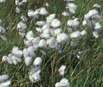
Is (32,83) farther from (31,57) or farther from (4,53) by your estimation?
(4,53)

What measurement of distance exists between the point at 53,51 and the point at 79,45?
0.59ft

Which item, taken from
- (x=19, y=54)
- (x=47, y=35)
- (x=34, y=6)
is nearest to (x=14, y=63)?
(x=19, y=54)

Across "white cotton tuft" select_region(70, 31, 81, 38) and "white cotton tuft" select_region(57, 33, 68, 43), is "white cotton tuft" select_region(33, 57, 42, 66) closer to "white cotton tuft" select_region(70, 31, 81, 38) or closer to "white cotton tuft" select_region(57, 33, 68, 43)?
"white cotton tuft" select_region(57, 33, 68, 43)

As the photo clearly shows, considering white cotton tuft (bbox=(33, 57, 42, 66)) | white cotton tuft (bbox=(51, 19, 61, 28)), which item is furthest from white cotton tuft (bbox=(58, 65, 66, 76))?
white cotton tuft (bbox=(51, 19, 61, 28))

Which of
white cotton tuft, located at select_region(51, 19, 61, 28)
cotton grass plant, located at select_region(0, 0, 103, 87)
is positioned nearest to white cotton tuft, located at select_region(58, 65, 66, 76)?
cotton grass plant, located at select_region(0, 0, 103, 87)

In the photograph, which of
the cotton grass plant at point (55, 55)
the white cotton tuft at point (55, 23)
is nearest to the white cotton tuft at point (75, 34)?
the cotton grass plant at point (55, 55)

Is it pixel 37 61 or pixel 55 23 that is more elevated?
pixel 55 23

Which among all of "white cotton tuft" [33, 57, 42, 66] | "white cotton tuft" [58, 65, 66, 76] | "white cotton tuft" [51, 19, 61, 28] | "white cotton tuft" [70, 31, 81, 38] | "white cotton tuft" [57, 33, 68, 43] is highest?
"white cotton tuft" [51, 19, 61, 28]

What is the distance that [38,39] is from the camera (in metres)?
2.91

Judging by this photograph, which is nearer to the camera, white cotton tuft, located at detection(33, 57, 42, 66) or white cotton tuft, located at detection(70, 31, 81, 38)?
white cotton tuft, located at detection(33, 57, 42, 66)

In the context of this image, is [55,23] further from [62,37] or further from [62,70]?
[62,70]

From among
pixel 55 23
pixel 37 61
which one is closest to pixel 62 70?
pixel 37 61

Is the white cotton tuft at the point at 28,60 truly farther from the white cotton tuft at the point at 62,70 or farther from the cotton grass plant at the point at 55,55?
the white cotton tuft at the point at 62,70

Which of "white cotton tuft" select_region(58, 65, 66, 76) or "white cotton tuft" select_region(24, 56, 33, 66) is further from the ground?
"white cotton tuft" select_region(24, 56, 33, 66)
